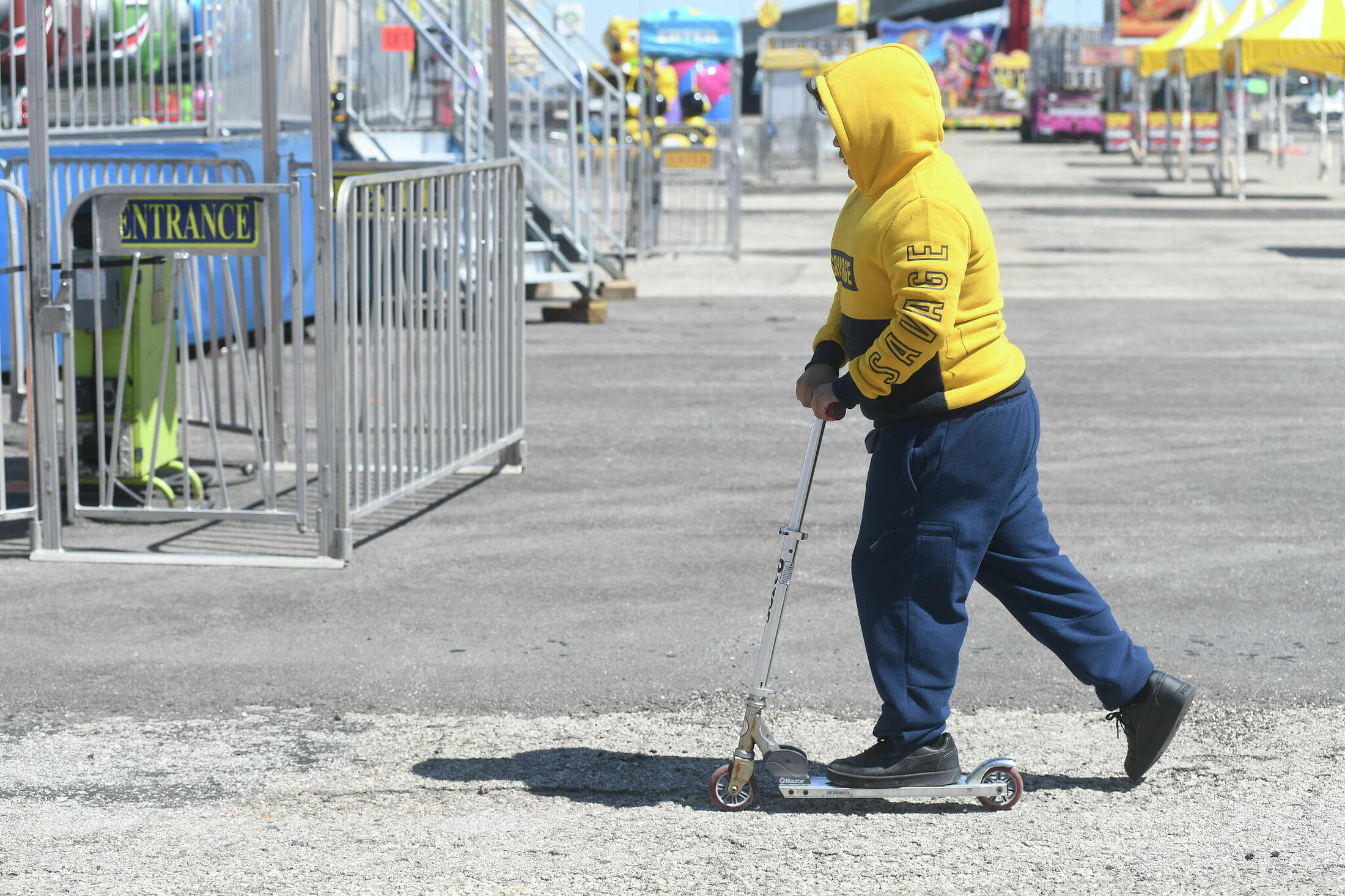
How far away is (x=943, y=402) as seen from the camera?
3.97 meters

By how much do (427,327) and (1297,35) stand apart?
21363 mm

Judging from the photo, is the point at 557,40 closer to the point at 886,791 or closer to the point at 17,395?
the point at 17,395

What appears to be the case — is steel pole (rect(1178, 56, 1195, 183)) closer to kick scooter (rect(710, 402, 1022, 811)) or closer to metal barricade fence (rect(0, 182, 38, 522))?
metal barricade fence (rect(0, 182, 38, 522))

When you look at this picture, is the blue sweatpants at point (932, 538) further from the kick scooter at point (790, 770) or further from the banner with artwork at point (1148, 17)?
the banner with artwork at point (1148, 17)

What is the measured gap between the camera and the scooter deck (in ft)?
13.6

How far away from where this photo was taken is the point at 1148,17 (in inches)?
2036

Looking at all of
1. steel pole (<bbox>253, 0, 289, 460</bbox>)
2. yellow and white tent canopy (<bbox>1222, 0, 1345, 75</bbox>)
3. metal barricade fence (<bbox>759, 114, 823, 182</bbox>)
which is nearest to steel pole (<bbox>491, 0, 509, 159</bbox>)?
steel pole (<bbox>253, 0, 289, 460</bbox>)

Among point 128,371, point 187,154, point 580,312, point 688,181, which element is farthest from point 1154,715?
point 688,181

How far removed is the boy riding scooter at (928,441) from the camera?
388 cm

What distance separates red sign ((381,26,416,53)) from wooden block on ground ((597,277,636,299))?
105 inches

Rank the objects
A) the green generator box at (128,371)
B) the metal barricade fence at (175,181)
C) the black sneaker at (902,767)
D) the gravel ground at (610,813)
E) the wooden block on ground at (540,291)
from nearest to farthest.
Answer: the gravel ground at (610,813) → the black sneaker at (902,767) → the green generator box at (128,371) → the metal barricade fence at (175,181) → the wooden block on ground at (540,291)

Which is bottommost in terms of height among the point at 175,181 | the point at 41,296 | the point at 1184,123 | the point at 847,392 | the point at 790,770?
the point at 790,770

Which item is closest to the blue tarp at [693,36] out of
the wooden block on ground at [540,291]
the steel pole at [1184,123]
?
the steel pole at [1184,123]

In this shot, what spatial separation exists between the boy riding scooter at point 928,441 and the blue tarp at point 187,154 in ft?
19.3
